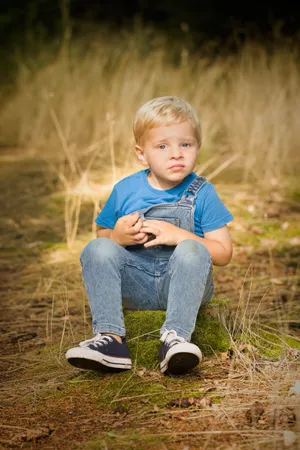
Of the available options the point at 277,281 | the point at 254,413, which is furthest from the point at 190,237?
the point at 277,281

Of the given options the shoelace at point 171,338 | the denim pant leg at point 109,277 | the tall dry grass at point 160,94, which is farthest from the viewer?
the tall dry grass at point 160,94

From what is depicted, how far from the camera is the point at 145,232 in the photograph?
2.94 metres

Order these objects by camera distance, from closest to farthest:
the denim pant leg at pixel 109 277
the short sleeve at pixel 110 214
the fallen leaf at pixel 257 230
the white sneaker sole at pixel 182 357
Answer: the white sneaker sole at pixel 182 357 < the denim pant leg at pixel 109 277 < the short sleeve at pixel 110 214 < the fallen leaf at pixel 257 230

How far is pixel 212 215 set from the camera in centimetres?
298

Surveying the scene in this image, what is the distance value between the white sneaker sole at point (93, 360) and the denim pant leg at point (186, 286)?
0.23 m

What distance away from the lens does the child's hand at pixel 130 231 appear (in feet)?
9.58

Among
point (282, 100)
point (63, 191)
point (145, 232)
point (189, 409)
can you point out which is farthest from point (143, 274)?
point (282, 100)

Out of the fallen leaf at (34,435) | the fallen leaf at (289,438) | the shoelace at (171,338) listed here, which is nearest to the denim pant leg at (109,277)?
the shoelace at (171,338)

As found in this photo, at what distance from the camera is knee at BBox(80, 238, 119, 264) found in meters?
2.87

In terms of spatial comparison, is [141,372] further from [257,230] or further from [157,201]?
[257,230]

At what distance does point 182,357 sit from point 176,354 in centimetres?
3

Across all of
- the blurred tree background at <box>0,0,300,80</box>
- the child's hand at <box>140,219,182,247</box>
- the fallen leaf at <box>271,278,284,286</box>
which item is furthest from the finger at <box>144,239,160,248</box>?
the blurred tree background at <box>0,0,300,80</box>

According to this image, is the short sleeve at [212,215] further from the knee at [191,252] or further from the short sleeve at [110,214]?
the short sleeve at [110,214]

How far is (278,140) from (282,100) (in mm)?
879
